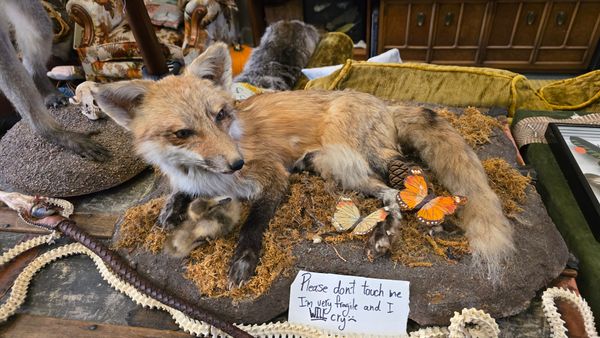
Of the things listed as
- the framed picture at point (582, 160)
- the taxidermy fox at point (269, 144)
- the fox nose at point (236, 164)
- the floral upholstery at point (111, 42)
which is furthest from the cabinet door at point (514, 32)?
the fox nose at point (236, 164)

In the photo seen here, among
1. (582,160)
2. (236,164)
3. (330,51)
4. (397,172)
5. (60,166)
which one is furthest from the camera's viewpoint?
(330,51)

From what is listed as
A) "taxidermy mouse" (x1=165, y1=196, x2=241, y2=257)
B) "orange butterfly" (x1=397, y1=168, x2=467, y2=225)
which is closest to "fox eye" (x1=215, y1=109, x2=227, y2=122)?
"taxidermy mouse" (x1=165, y1=196, x2=241, y2=257)

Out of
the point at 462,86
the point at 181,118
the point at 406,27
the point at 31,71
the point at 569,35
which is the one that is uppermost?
the point at 181,118

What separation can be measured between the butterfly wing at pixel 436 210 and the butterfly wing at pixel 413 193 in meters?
0.04

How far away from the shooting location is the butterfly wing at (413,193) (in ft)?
4.61

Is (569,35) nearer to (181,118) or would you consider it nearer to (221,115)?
(221,115)

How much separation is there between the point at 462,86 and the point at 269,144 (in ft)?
4.50

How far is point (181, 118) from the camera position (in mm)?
1230

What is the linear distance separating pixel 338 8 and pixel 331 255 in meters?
3.46

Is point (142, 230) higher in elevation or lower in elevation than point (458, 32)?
higher

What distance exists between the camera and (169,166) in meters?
1.38

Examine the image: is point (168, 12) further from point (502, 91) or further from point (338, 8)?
point (502, 91)

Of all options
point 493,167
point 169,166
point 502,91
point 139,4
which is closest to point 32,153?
point 139,4

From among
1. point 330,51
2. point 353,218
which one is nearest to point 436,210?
point 353,218
